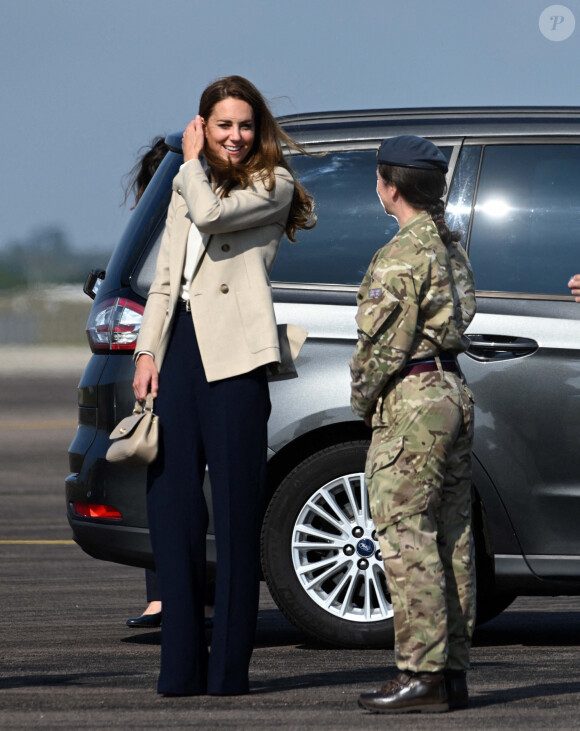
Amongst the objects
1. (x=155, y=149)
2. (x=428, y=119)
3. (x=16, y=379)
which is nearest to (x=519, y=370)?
(x=428, y=119)

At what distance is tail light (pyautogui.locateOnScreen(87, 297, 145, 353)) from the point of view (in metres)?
5.90

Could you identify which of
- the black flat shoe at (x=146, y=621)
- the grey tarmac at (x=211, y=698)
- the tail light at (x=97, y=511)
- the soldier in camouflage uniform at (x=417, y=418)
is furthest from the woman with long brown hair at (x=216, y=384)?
the black flat shoe at (x=146, y=621)

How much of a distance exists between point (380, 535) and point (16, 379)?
1219 inches

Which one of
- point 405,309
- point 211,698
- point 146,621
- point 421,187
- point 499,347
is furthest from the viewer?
point 146,621

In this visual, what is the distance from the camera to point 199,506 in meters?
4.84

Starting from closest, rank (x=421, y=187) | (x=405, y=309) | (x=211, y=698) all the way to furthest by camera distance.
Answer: (x=405, y=309)
(x=421, y=187)
(x=211, y=698)

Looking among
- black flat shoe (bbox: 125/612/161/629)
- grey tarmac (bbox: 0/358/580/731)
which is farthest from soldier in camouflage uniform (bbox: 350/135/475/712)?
Answer: black flat shoe (bbox: 125/612/161/629)

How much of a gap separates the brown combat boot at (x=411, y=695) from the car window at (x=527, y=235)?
1718 mm

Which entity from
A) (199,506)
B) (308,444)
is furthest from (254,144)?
(308,444)

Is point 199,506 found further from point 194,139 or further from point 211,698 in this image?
point 194,139

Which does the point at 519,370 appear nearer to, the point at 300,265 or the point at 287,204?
the point at 300,265

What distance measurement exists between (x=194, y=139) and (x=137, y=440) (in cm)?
91

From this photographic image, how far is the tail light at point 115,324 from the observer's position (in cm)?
590

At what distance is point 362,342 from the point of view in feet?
15.2
